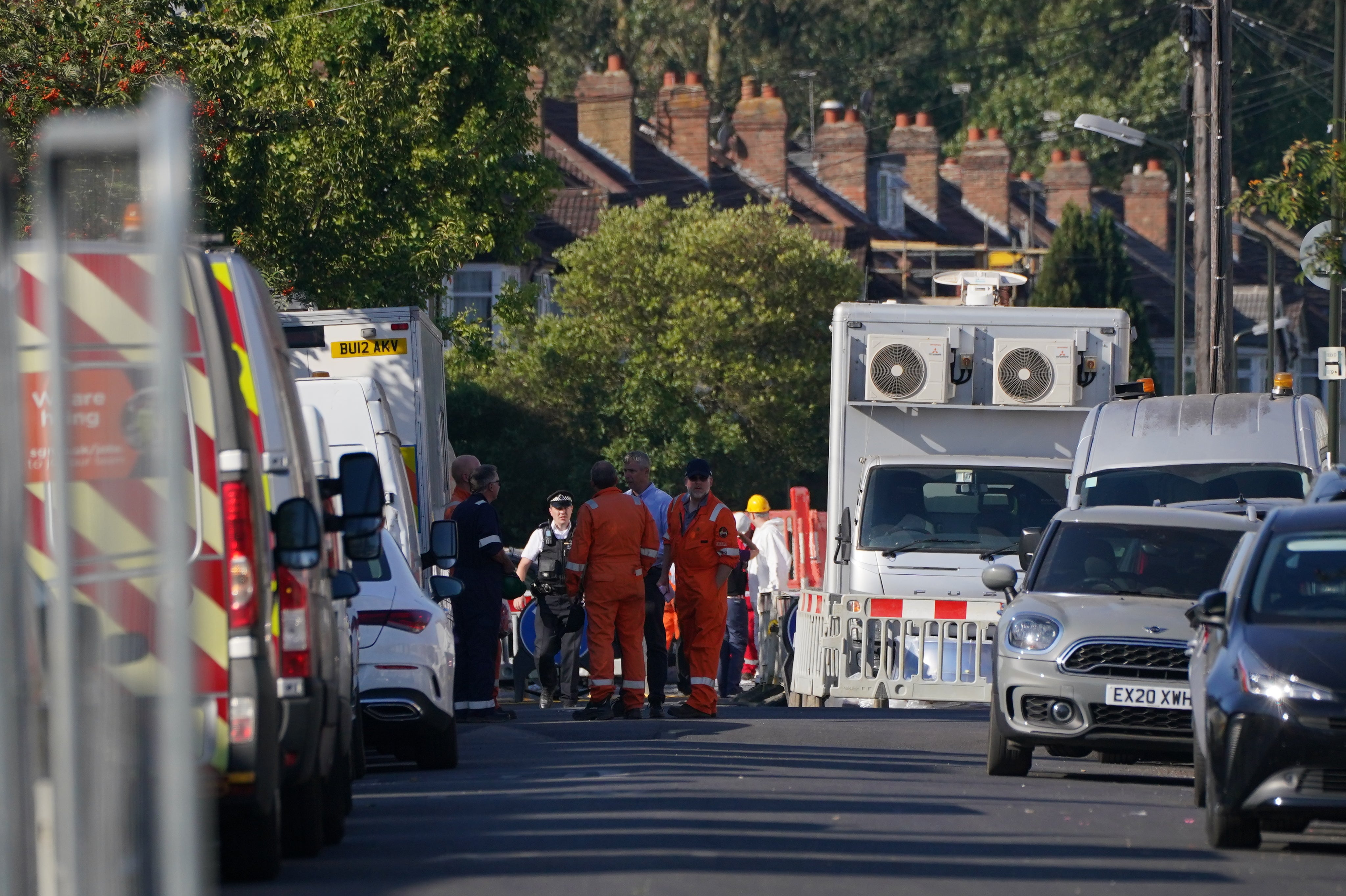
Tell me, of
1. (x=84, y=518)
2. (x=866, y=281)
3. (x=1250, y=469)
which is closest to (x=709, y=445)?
(x=866, y=281)

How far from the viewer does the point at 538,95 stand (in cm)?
3108

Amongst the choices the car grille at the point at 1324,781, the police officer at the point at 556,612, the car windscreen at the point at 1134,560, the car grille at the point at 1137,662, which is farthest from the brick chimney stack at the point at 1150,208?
the car grille at the point at 1324,781

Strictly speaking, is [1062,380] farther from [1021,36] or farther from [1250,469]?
[1021,36]

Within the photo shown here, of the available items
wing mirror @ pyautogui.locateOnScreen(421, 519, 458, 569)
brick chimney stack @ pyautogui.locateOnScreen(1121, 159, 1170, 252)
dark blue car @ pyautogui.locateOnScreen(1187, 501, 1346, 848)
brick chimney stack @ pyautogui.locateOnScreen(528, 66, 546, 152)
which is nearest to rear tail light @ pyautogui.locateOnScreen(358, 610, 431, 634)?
wing mirror @ pyautogui.locateOnScreen(421, 519, 458, 569)

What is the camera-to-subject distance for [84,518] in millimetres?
4582

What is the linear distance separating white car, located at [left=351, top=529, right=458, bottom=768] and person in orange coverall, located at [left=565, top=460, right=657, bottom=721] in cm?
276

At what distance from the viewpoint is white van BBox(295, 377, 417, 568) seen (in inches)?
602

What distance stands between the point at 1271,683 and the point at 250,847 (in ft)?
12.6

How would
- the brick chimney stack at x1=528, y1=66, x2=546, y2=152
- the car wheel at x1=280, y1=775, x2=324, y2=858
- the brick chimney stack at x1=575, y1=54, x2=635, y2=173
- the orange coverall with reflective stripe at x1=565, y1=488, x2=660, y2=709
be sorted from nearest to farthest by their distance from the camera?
the car wheel at x1=280, y1=775, x2=324, y2=858
the orange coverall with reflective stripe at x1=565, y1=488, x2=660, y2=709
the brick chimney stack at x1=528, y1=66, x2=546, y2=152
the brick chimney stack at x1=575, y1=54, x2=635, y2=173

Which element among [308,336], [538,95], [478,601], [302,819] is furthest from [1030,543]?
[538,95]

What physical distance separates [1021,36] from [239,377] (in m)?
63.2

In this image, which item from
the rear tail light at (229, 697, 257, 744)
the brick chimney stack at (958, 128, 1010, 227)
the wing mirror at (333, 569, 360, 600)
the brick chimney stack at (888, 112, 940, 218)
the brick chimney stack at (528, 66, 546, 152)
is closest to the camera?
the rear tail light at (229, 697, 257, 744)

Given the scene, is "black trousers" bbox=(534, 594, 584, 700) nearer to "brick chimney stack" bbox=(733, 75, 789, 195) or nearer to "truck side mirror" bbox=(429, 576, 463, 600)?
"truck side mirror" bbox=(429, 576, 463, 600)

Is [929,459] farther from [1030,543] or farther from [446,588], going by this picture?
[446,588]
